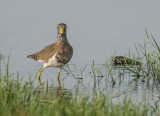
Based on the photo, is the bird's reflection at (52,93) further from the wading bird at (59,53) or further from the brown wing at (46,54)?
the brown wing at (46,54)

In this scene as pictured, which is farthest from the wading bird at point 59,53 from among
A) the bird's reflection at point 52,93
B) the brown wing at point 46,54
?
the bird's reflection at point 52,93

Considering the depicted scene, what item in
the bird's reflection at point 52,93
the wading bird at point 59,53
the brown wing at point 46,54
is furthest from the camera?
the brown wing at point 46,54

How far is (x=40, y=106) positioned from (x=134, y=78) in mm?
5147

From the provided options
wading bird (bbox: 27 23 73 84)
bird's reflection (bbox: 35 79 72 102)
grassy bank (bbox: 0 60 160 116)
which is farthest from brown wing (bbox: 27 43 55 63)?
Result: grassy bank (bbox: 0 60 160 116)


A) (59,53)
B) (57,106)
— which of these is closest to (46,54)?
(59,53)

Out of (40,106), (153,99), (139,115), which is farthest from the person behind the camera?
(153,99)

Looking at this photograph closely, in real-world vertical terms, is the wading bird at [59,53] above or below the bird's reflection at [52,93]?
above

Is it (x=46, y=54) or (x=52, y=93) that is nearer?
(x=52, y=93)

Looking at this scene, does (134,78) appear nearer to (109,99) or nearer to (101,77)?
(101,77)

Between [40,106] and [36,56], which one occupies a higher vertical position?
[36,56]

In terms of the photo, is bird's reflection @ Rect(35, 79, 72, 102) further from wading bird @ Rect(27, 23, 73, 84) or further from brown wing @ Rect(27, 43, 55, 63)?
brown wing @ Rect(27, 43, 55, 63)

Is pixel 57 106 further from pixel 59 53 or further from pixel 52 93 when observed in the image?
pixel 59 53

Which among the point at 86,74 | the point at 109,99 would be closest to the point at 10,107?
the point at 109,99

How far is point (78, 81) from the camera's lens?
1395cm
